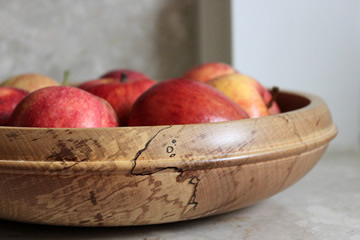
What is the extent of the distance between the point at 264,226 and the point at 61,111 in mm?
268

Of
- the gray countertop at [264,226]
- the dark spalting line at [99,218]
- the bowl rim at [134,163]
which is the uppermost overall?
the bowl rim at [134,163]

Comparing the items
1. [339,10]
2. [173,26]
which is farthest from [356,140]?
[173,26]

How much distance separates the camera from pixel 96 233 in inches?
21.5

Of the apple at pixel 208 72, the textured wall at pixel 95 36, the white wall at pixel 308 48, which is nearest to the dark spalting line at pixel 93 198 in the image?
the apple at pixel 208 72

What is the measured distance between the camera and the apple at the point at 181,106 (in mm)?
579

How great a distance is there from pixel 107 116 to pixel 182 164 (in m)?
0.17

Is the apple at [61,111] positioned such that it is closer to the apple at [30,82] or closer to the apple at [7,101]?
the apple at [7,101]

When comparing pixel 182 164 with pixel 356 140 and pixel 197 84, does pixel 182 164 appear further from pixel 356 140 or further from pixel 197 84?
pixel 356 140

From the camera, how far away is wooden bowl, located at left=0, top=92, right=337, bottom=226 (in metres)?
0.45

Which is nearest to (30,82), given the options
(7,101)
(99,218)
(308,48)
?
(7,101)

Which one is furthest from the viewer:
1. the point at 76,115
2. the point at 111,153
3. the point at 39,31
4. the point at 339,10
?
the point at 39,31

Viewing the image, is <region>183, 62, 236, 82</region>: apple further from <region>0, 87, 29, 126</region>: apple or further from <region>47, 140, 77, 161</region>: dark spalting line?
<region>47, 140, 77, 161</region>: dark spalting line

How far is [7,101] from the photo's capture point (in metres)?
0.67

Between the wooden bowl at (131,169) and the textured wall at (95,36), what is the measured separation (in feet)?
3.81
